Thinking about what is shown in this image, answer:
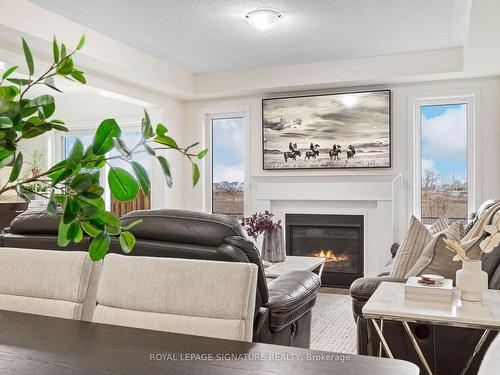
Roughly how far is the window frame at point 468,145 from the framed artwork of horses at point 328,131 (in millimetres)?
317

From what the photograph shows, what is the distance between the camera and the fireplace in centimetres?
538

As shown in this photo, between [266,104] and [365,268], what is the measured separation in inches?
90.3

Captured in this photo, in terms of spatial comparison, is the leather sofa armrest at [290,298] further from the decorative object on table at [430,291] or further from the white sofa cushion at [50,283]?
the white sofa cushion at [50,283]

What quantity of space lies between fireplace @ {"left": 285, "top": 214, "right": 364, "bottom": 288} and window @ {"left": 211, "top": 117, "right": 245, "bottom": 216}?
0.81m

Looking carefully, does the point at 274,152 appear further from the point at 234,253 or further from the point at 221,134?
the point at 234,253

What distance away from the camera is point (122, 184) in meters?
0.62

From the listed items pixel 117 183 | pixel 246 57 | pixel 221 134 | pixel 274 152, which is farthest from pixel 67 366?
pixel 221 134

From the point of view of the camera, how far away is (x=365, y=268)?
5301 millimetres

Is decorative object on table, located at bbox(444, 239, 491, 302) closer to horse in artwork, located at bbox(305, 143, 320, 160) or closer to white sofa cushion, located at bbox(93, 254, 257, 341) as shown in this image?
white sofa cushion, located at bbox(93, 254, 257, 341)

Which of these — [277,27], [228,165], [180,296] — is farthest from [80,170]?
[228,165]

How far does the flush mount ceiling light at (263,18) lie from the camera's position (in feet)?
12.2

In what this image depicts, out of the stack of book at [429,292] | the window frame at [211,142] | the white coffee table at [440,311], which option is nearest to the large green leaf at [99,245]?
the white coffee table at [440,311]

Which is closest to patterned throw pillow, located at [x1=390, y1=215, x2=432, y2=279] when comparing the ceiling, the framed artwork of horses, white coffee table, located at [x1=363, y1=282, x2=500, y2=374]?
white coffee table, located at [x1=363, y1=282, x2=500, y2=374]

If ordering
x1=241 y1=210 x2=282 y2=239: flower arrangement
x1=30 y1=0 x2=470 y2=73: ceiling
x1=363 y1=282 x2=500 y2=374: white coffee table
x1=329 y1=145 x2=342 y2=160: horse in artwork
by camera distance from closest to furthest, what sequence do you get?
x1=363 y1=282 x2=500 y2=374: white coffee table, x1=30 y1=0 x2=470 y2=73: ceiling, x1=241 y1=210 x2=282 y2=239: flower arrangement, x1=329 y1=145 x2=342 y2=160: horse in artwork
